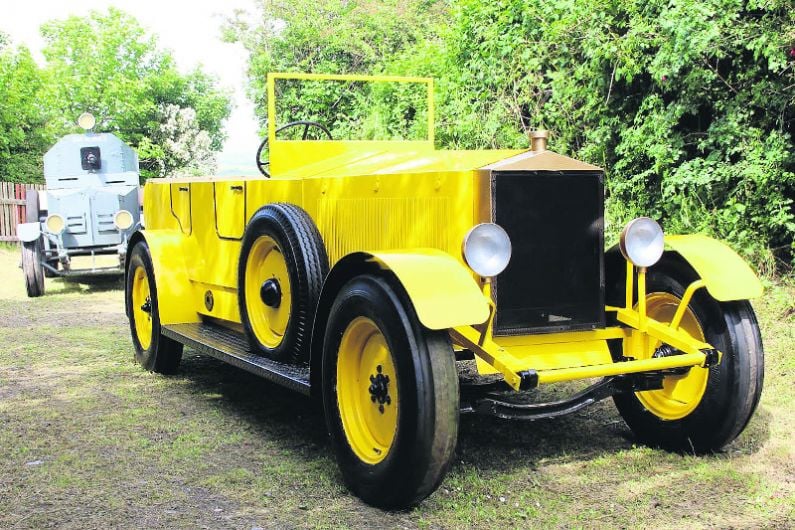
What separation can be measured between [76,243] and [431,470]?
908cm

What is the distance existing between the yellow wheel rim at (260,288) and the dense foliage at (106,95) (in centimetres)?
2785

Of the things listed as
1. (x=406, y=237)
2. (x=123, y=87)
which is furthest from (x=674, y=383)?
(x=123, y=87)

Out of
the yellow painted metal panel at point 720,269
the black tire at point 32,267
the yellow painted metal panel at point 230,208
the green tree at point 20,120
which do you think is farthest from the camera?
the green tree at point 20,120

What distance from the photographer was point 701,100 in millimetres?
7539

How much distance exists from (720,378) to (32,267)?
888 cm

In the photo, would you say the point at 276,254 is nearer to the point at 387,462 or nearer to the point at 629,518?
the point at 387,462

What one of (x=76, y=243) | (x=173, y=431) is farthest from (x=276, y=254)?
(x=76, y=243)

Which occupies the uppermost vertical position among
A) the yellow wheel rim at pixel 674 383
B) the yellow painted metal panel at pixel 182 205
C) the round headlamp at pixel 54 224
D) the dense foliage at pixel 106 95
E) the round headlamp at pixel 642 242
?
the dense foliage at pixel 106 95

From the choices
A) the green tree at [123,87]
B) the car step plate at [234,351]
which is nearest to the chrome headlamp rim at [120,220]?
the car step plate at [234,351]

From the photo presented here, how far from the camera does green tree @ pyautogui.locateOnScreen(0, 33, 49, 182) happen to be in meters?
30.0

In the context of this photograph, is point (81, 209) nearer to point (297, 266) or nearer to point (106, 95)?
point (297, 266)

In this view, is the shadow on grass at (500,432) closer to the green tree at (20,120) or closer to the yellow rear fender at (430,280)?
the yellow rear fender at (430,280)

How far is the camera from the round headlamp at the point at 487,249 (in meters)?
3.62

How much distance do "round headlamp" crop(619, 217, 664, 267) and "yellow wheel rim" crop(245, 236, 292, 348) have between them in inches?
68.4
